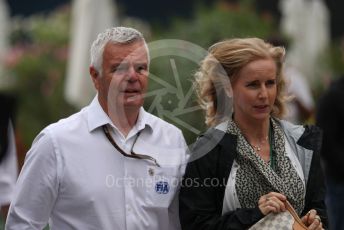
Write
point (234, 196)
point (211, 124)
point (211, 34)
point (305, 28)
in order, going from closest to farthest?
1. point (234, 196)
2. point (211, 124)
3. point (211, 34)
4. point (305, 28)

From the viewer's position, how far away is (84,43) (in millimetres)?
12383

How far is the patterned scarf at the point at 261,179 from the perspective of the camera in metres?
4.35

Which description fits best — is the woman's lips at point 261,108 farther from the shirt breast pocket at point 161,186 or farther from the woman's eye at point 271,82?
the shirt breast pocket at point 161,186

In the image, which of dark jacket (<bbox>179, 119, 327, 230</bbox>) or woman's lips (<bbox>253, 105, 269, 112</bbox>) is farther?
woman's lips (<bbox>253, 105, 269, 112</bbox>)

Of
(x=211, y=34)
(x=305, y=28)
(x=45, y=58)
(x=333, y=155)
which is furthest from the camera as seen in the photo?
(x=305, y=28)

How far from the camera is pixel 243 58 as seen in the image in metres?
4.50

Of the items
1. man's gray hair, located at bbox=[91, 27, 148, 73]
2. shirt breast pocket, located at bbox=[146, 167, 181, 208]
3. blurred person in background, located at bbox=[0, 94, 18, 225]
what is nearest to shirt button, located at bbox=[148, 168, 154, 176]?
shirt breast pocket, located at bbox=[146, 167, 181, 208]

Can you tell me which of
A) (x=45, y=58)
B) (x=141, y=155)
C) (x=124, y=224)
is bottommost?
(x=45, y=58)

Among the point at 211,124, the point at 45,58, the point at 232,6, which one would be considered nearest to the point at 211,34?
the point at 232,6

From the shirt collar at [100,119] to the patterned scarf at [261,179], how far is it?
0.44 metres

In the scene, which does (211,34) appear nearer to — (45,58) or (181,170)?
(45,58)

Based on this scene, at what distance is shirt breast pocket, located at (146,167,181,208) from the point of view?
4441 mm

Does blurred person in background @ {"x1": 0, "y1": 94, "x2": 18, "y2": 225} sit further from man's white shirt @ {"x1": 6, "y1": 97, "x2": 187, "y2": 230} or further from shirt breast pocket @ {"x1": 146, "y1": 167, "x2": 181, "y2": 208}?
shirt breast pocket @ {"x1": 146, "y1": 167, "x2": 181, "y2": 208}

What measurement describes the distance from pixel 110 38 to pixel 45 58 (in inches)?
380
